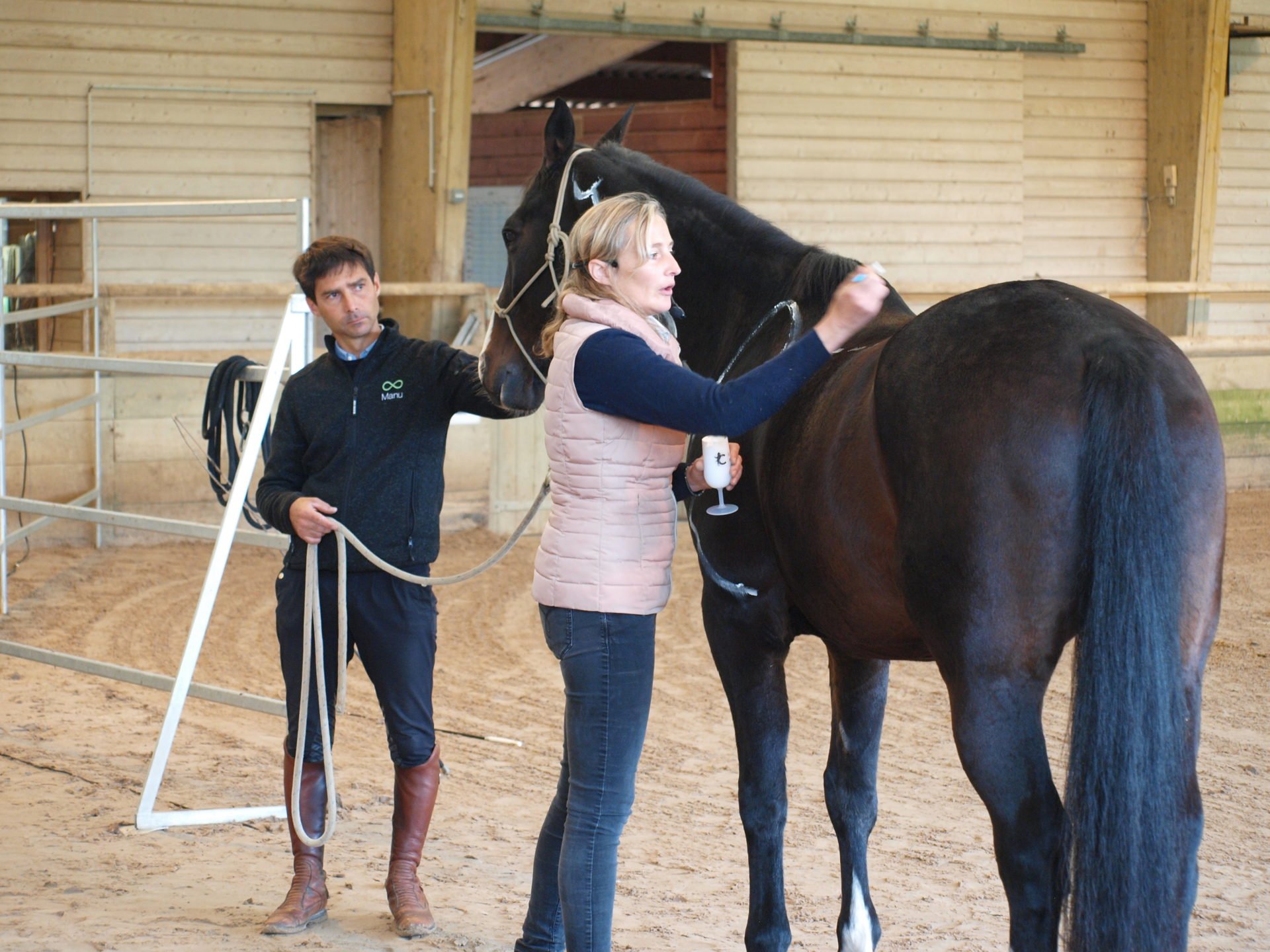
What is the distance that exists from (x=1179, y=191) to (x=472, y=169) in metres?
6.47

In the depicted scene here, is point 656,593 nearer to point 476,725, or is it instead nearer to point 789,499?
point 789,499

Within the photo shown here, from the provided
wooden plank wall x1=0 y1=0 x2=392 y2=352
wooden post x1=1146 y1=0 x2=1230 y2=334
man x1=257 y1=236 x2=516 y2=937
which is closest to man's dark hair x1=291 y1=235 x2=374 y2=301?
man x1=257 y1=236 x2=516 y2=937

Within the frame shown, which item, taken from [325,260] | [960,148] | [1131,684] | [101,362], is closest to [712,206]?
[325,260]

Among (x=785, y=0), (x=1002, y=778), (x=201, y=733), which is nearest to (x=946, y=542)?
(x=1002, y=778)

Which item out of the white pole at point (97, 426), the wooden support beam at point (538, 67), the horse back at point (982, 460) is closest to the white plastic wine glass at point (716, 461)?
the horse back at point (982, 460)

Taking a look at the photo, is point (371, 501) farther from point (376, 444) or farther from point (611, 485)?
point (611, 485)

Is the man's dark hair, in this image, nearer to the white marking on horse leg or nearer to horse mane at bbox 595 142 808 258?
horse mane at bbox 595 142 808 258

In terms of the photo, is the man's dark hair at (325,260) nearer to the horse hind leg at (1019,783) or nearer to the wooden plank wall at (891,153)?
the horse hind leg at (1019,783)

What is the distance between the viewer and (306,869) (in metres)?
2.70

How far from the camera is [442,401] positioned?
271 cm

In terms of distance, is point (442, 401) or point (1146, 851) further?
point (442, 401)

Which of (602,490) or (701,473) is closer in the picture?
(602,490)

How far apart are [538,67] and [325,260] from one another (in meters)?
10.4

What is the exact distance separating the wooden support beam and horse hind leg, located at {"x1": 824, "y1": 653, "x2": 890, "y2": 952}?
945 cm
